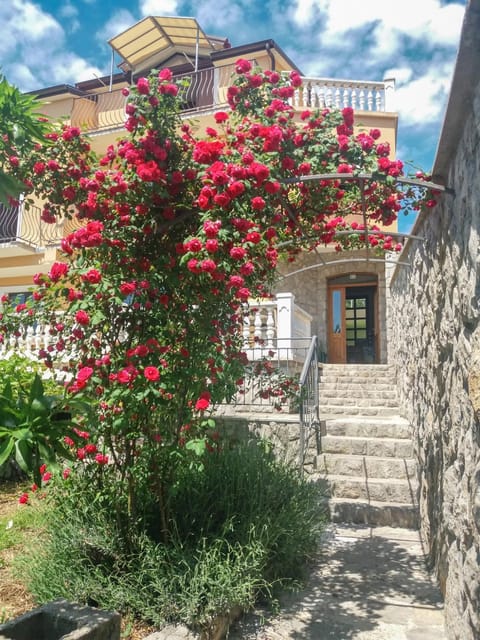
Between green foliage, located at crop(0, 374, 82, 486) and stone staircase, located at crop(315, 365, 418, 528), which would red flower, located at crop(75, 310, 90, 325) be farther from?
stone staircase, located at crop(315, 365, 418, 528)

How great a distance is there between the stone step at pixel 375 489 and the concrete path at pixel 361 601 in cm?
63

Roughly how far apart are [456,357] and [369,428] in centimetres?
365

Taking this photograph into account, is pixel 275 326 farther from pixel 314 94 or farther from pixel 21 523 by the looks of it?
pixel 314 94

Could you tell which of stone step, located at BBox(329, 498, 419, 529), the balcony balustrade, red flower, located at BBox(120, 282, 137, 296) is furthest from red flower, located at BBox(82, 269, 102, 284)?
the balcony balustrade

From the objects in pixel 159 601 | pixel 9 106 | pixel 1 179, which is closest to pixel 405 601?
pixel 159 601

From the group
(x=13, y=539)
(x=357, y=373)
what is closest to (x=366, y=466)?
(x=13, y=539)

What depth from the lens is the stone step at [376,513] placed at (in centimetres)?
488

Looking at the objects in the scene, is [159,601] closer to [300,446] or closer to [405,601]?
[405,601]

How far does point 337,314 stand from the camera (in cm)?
1357

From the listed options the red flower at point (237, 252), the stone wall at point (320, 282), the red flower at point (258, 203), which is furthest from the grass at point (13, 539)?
the stone wall at point (320, 282)

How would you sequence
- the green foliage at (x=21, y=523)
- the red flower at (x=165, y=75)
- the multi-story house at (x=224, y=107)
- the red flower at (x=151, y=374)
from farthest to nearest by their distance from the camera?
the multi-story house at (x=224, y=107)
the green foliage at (x=21, y=523)
the red flower at (x=165, y=75)
the red flower at (x=151, y=374)

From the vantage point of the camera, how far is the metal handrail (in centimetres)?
558

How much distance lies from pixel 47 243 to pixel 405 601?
13366 millimetres

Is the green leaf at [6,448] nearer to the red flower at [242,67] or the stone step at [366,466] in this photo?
the red flower at [242,67]
